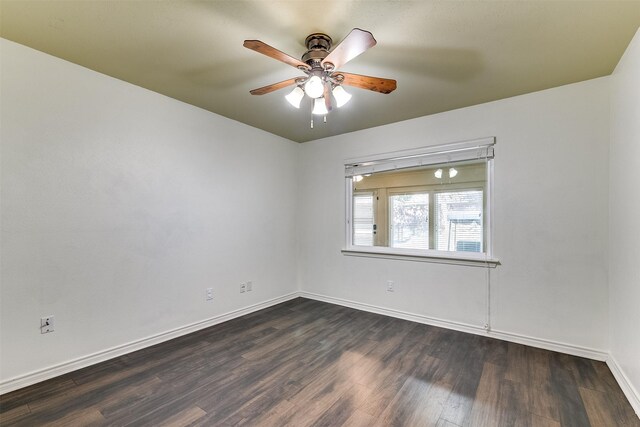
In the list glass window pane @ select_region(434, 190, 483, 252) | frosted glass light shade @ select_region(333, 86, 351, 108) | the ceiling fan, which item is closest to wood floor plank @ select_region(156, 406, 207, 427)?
the ceiling fan

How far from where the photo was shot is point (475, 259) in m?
2.99

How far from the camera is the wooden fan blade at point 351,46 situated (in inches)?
57.2

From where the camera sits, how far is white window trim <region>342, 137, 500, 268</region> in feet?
9.71

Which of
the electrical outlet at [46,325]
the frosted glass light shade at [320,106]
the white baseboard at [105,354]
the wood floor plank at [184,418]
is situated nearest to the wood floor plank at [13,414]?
the white baseboard at [105,354]

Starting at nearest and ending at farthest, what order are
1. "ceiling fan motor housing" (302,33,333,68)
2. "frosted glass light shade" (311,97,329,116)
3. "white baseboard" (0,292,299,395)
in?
"ceiling fan motor housing" (302,33,333,68), "white baseboard" (0,292,299,395), "frosted glass light shade" (311,97,329,116)

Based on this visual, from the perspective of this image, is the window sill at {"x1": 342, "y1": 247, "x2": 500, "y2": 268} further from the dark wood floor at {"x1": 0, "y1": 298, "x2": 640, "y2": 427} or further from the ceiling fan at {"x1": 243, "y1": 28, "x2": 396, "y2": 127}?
the ceiling fan at {"x1": 243, "y1": 28, "x2": 396, "y2": 127}

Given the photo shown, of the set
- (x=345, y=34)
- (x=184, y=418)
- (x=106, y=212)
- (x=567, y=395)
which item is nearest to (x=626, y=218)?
(x=567, y=395)

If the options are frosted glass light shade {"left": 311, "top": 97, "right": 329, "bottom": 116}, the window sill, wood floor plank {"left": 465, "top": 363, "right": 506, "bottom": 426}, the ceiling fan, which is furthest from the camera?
the window sill

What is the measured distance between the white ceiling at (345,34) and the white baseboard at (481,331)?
2.33 metres

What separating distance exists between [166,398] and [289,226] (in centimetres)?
265

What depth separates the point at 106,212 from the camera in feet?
7.98

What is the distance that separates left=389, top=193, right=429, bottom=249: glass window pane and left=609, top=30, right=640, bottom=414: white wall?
62.8 inches

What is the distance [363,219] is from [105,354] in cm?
309

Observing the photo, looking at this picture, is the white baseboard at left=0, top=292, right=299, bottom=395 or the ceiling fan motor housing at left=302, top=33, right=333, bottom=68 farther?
the white baseboard at left=0, top=292, right=299, bottom=395
